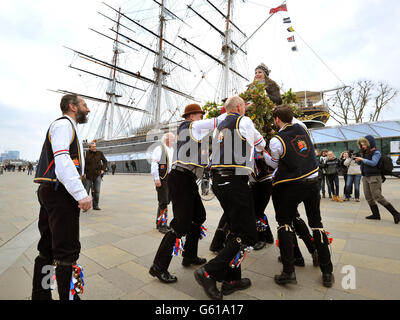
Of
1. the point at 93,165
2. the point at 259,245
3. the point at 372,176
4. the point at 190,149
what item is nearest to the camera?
the point at 190,149

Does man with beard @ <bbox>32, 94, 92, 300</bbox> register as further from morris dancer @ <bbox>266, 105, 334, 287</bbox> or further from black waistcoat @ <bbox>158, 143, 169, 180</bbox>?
black waistcoat @ <bbox>158, 143, 169, 180</bbox>

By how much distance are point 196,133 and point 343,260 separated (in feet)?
9.06

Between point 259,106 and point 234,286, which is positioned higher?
point 259,106

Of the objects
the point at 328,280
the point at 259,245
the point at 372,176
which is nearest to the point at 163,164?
the point at 259,245

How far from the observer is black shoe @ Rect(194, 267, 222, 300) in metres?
2.12

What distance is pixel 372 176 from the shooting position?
17.3 ft

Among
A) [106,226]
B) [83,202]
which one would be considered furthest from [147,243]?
[83,202]

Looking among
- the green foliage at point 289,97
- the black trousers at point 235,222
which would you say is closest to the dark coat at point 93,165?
the black trousers at point 235,222

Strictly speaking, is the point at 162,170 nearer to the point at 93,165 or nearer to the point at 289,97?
the point at 289,97

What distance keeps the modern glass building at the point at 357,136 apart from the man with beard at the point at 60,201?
2002 cm

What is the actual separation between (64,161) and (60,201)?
0.34 meters

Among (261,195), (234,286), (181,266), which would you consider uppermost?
(261,195)

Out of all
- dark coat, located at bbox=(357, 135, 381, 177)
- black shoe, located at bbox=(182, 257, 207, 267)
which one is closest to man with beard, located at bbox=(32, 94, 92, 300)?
black shoe, located at bbox=(182, 257, 207, 267)
